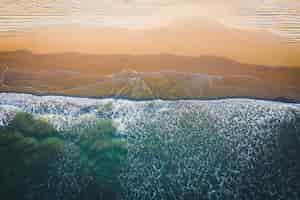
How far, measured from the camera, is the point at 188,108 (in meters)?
0.95

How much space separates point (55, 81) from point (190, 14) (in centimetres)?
47

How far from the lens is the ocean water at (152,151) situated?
0.87 metres

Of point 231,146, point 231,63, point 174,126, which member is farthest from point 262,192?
point 231,63

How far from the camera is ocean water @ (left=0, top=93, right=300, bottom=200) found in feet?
2.86

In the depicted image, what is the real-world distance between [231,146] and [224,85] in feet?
0.61

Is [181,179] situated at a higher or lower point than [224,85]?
lower

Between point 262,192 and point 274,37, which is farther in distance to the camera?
point 274,37

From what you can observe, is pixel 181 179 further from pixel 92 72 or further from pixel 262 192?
pixel 92 72

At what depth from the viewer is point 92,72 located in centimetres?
102

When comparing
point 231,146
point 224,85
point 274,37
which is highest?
point 274,37

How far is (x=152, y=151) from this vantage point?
2.93 feet

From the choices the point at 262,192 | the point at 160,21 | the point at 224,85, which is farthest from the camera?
the point at 160,21

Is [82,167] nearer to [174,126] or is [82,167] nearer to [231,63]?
[174,126]

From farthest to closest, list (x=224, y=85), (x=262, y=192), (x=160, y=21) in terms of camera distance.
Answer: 1. (x=160, y=21)
2. (x=224, y=85)
3. (x=262, y=192)
